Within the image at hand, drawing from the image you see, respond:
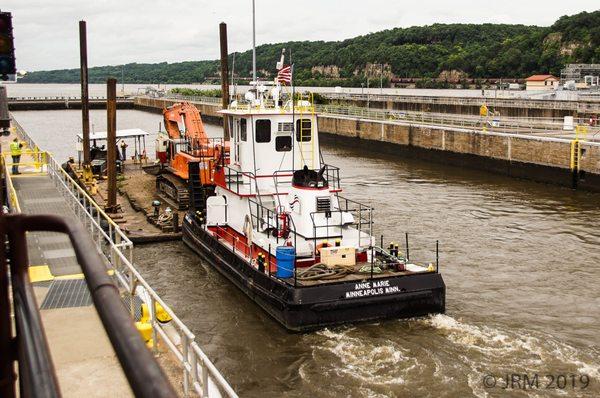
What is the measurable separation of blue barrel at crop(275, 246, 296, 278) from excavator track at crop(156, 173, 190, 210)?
12.0 meters

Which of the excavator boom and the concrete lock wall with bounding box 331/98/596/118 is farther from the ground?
the concrete lock wall with bounding box 331/98/596/118

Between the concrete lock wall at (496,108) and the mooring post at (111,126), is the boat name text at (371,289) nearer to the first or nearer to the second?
the mooring post at (111,126)

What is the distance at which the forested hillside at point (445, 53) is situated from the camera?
103750 mm

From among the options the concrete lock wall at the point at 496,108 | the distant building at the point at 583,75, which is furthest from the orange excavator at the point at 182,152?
the distant building at the point at 583,75

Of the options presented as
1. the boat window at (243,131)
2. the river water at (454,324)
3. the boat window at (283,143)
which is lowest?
the river water at (454,324)

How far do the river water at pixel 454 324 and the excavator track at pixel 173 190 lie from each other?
4.69m

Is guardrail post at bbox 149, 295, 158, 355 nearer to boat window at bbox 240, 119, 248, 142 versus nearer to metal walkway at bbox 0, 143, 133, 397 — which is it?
metal walkway at bbox 0, 143, 133, 397

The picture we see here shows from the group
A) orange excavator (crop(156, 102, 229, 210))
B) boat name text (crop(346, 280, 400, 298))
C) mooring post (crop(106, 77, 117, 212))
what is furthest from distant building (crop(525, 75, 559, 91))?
boat name text (crop(346, 280, 400, 298))

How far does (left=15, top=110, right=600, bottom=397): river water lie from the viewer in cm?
1313

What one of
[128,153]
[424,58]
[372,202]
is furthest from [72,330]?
[424,58]

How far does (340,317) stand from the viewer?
49.6ft

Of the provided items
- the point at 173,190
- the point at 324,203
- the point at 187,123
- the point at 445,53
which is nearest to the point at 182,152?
the point at 187,123

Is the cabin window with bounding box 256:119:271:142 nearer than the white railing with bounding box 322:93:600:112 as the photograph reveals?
Yes

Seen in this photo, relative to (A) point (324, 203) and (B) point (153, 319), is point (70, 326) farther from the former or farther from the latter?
(A) point (324, 203)
